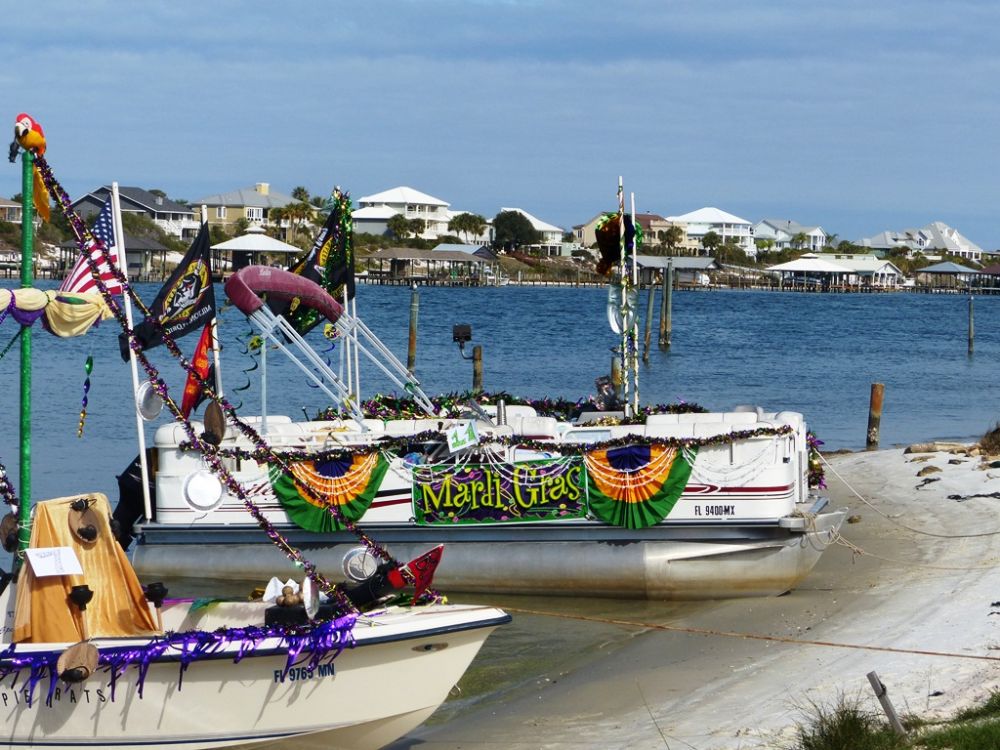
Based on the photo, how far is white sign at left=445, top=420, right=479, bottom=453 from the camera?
18094mm

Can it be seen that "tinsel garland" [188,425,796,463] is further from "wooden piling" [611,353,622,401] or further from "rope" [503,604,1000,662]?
"wooden piling" [611,353,622,401]

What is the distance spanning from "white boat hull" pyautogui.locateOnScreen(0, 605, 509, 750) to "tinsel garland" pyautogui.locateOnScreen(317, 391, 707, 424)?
8662mm

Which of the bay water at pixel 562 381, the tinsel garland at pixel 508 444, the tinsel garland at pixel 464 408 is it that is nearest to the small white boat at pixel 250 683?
the bay water at pixel 562 381

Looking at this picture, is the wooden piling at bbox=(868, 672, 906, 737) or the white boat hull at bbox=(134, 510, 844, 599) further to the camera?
the white boat hull at bbox=(134, 510, 844, 599)

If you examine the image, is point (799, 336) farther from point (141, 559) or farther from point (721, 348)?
point (141, 559)

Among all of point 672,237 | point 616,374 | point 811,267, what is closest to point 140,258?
point 811,267

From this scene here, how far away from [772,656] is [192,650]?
6306mm

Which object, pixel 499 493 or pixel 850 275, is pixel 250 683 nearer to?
pixel 499 493

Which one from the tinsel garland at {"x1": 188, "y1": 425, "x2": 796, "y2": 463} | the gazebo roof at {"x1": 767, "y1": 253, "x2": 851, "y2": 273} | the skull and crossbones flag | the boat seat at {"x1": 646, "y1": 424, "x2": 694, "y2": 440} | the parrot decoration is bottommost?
the tinsel garland at {"x1": 188, "y1": 425, "x2": 796, "y2": 463}

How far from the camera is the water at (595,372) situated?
34375 millimetres

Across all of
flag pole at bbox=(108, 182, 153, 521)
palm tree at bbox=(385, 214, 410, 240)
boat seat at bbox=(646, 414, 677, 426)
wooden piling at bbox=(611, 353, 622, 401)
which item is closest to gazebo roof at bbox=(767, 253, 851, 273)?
palm tree at bbox=(385, 214, 410, 240)

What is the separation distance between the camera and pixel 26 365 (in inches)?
502

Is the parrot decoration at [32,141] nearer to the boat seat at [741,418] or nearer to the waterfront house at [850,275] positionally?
the boat seat at [741,418]

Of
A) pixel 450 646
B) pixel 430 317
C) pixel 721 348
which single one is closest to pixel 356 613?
pixel 450 646
